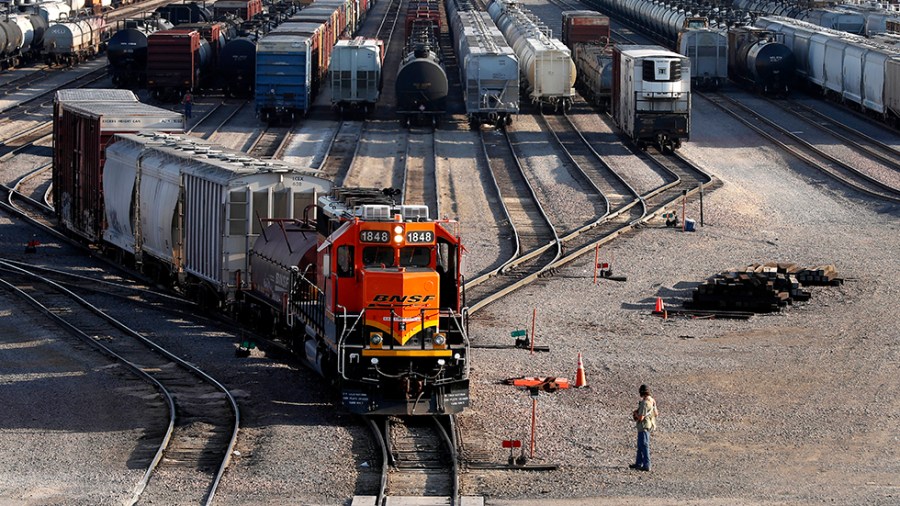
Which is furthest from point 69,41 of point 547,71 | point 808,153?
point 808,153

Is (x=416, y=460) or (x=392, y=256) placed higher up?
(x=392, y=256)

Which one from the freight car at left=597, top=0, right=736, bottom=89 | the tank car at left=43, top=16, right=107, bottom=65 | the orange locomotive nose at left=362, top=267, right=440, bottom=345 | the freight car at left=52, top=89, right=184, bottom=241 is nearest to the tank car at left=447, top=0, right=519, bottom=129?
the freight car at left=597, top=0, right=736, bottom=89

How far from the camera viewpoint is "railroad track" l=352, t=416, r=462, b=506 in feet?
60.8

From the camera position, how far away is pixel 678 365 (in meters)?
25.9

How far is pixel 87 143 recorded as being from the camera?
36094 millimetres

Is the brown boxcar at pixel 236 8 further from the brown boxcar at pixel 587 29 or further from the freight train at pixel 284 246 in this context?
the freight train at pixel 284 246

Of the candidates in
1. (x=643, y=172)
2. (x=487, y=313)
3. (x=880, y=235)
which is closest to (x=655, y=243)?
(x=880, y=235)

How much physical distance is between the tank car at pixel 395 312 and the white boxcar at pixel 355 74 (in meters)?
38.9

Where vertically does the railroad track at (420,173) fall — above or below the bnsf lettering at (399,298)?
below

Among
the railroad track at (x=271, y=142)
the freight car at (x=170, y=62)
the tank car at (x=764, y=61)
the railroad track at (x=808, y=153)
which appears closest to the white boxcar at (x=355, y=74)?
the railroad track at (x=271, y=142)

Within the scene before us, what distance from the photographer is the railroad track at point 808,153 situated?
46397mm

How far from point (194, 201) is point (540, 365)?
25.5 feet

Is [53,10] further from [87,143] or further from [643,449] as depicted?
[643,449]

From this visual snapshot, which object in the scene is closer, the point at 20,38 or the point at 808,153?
the point at 808,153
